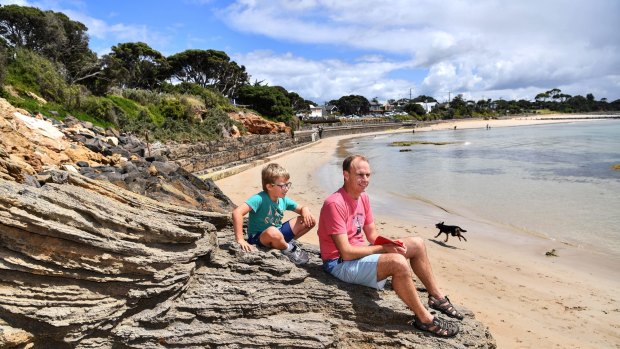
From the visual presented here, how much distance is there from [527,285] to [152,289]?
657 centimetres

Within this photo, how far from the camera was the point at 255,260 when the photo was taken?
14.3ft

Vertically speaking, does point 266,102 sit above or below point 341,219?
above

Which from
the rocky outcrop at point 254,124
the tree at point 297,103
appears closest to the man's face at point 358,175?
A: the rocky outcrop at point 254,124

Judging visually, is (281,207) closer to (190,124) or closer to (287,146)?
(190,124)

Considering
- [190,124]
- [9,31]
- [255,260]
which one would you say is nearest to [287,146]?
[190,124]

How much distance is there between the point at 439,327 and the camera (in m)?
3.96

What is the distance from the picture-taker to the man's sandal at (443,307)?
4258 mm

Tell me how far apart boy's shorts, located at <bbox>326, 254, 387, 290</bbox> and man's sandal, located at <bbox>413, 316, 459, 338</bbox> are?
1.77 feet

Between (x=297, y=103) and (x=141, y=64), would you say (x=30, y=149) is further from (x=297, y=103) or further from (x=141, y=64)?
(x=297, y=103)

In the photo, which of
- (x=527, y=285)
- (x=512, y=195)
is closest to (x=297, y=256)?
(x=527, y=285)

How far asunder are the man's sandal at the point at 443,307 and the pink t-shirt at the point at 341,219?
3.00 ft

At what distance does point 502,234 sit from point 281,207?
27.6 ft

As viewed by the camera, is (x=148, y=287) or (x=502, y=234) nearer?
(x=148, y=287)

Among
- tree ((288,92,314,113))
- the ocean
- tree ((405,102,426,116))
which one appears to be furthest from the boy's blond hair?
tree ((405,102,426,116))
